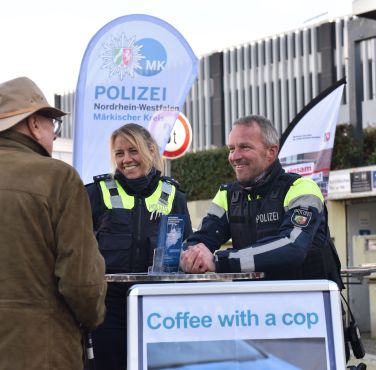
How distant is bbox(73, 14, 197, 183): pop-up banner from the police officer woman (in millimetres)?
3233

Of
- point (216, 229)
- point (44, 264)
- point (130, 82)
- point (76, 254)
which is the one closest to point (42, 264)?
point (44, 264)

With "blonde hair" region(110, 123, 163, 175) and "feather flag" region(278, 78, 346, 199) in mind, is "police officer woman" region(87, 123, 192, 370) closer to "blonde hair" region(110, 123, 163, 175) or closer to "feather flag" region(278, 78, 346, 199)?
"blonde hair" region(110, 123, 163, 175)

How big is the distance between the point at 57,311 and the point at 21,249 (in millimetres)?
292

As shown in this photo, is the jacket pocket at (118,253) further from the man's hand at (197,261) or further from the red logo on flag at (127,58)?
the red logo on flag at (127,58)

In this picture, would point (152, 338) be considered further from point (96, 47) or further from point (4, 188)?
point (96, 47)

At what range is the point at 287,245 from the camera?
411 cm

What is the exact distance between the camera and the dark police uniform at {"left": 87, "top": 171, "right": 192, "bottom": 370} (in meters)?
4.65

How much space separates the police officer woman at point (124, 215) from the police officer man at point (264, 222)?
30 centimetres

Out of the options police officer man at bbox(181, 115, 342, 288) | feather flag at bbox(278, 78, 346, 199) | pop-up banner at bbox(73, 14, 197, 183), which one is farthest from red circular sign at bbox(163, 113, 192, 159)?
police officer man at bbox(181, 115, 342, 288)

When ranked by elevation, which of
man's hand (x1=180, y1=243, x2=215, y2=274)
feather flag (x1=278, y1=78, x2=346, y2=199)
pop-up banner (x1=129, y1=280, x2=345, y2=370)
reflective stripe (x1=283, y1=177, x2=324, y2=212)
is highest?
feather flag (x1=278, y1=78, x2=346, y2=199)

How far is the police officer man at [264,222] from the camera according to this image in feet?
13.5

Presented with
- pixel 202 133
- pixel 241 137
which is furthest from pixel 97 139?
pixel 202 133

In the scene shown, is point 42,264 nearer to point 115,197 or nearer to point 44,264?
point 44,264

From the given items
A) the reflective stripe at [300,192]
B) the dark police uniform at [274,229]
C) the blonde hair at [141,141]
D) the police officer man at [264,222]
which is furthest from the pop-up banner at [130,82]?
the reflective stripe at [300,192]
